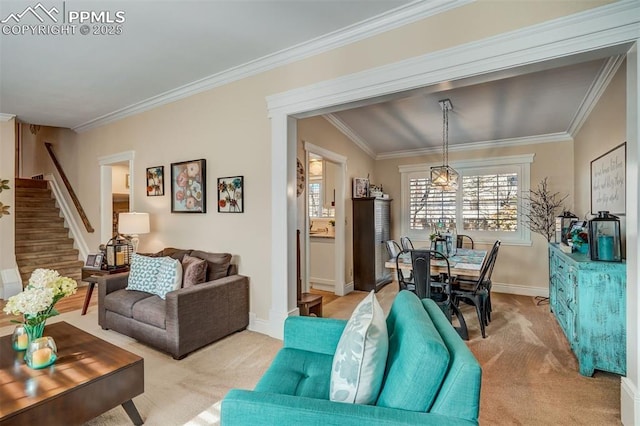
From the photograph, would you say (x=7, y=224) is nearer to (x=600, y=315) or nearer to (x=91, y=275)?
(x=91, y=275)

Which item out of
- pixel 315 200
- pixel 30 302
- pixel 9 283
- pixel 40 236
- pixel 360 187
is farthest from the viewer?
pixel 315 200

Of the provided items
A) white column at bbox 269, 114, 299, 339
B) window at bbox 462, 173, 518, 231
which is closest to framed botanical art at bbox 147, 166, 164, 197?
white column at bbox 269, 114, 299, 339

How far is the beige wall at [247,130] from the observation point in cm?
228

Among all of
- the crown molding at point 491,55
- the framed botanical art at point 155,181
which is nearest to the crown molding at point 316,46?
the crown molding at point 491,55

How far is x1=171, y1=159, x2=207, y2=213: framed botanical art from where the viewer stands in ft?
12.6

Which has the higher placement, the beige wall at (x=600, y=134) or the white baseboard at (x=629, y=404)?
the beige wall at (x=600, y=134)

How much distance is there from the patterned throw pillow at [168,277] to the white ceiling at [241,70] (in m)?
2.06

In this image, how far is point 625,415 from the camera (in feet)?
6.26

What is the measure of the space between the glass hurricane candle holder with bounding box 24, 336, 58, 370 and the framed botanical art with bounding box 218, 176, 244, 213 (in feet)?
6.55

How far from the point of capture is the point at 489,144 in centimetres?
521

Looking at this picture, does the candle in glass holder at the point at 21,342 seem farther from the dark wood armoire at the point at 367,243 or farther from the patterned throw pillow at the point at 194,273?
the dark wood armoire at the point at 367,243

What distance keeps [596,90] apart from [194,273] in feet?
14.8

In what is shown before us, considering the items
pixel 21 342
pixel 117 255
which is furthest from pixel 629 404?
pixel 117 255

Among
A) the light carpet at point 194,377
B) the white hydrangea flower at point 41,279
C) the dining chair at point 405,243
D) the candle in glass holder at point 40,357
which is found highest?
the white hydrangea flower at point 41,279
